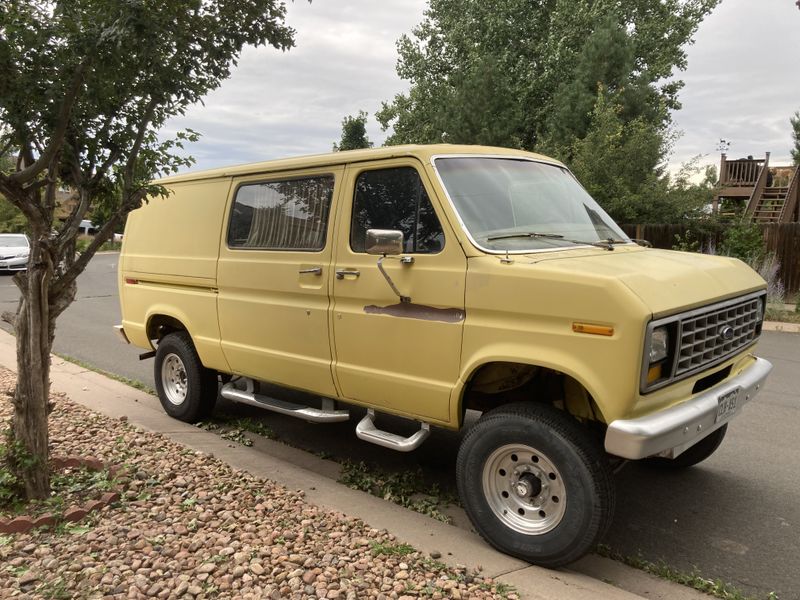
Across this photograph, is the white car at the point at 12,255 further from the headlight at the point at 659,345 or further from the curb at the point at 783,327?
the headlight at the point at 659,345

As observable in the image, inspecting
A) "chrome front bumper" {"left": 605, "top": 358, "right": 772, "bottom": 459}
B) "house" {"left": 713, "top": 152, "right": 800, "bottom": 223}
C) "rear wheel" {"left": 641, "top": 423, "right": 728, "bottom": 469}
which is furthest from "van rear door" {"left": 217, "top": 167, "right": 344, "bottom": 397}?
"house" {"left": 713, "top": 152, "right": 800, "bottom": 223}

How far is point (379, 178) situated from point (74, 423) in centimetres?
362

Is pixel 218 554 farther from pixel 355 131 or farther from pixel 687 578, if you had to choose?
pixel 355 131

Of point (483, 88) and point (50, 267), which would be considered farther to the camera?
point (483, 88)

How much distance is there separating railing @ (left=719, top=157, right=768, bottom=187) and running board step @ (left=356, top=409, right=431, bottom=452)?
22.0m

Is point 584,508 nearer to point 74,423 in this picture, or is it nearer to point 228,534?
point 228,534

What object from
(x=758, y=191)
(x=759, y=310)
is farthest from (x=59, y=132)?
(x=758, y=191)

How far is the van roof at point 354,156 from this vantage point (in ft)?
13.3

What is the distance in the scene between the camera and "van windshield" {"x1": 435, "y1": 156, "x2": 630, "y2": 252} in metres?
3.83

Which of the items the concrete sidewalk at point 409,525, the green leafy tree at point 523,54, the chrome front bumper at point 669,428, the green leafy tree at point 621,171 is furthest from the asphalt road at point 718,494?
the green leafy tree at point 523,54

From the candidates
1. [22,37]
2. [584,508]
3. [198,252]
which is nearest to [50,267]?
[22,37]

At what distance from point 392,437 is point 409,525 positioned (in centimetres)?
58

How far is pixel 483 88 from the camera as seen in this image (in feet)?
72.6

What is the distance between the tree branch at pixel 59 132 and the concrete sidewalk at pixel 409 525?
239 cm
